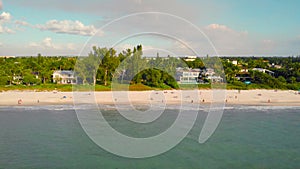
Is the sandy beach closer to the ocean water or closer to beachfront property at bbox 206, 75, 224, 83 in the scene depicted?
the ocean water

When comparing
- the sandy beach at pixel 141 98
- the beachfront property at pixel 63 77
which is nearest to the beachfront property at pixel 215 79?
the sandy beach at pixel 141 98

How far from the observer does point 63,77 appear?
4272 cm

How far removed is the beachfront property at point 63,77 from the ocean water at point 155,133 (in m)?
16.9

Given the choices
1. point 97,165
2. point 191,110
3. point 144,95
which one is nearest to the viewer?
point 97,165

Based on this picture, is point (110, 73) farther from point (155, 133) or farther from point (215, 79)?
point (155, 133)

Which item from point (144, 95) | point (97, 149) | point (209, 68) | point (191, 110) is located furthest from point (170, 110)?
point (209, 68)

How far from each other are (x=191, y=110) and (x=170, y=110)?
1.78 metres

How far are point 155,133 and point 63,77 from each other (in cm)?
2734

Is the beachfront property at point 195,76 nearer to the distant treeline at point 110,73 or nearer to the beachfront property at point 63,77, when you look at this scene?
the distant treeline at point 110,73

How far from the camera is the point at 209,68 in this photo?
146 feet

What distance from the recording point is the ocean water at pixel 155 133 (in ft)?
44.4

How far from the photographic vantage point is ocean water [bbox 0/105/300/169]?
1354cm

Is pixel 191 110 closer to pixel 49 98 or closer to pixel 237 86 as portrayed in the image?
pixel 49 98

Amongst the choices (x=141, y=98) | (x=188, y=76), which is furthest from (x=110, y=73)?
(x=188, y=76)
